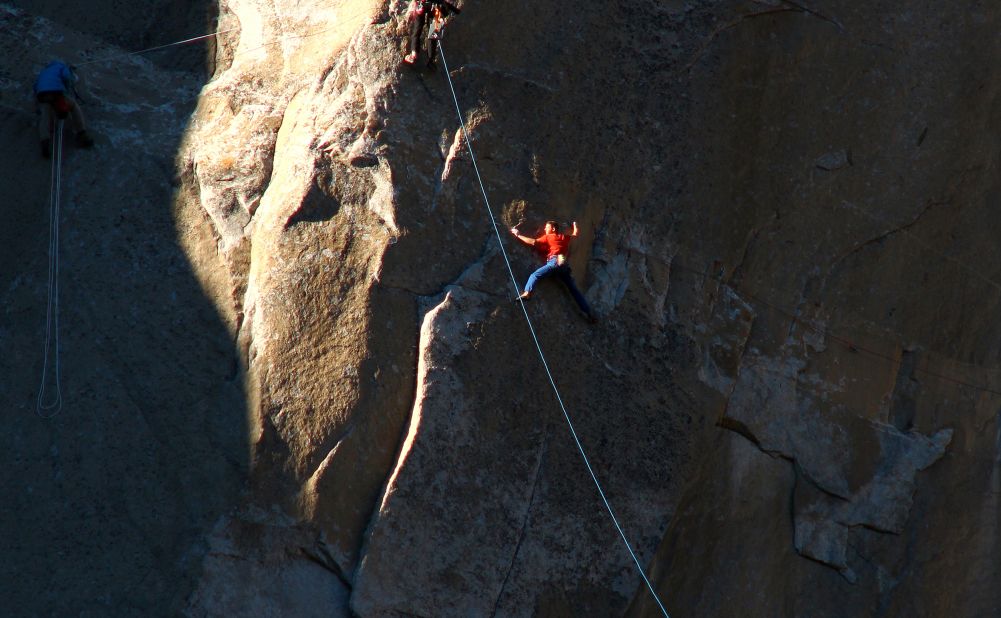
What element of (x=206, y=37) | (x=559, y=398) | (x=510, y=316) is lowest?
(x=559, y=398)

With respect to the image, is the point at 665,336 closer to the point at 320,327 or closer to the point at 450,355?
the point at 450,355

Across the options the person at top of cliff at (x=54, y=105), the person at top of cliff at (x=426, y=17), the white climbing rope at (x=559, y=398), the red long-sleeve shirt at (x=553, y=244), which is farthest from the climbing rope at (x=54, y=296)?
the red long-sleeve shirt at (x=553, y=244)

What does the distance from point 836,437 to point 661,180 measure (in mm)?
3204

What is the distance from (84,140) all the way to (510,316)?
4.52m

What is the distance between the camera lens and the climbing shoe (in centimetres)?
1111

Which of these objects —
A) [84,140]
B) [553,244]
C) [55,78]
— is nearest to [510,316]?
[553,244]

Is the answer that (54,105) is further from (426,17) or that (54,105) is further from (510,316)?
(510,316)

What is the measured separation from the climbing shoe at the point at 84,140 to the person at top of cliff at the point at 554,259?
4.21 meters

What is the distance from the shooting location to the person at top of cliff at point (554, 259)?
10281 millimetres

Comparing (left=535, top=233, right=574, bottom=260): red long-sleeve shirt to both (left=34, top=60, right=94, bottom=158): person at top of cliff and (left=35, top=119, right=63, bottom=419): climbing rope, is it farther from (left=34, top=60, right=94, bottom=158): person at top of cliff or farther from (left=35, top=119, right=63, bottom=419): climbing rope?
(left=34, top=60, right=94, bottom=158): person at top of cliff

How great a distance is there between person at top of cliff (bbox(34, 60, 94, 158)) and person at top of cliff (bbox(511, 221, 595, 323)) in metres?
4.31

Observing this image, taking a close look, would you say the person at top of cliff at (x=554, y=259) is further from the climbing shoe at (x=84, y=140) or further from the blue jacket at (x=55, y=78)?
the blue jacket at (x=55, y=78)

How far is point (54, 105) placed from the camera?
1100 cm

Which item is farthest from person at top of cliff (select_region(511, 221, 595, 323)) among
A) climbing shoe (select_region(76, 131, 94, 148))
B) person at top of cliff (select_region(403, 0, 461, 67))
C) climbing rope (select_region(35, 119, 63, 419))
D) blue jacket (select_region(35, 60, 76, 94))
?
blue jacket (select_region(35, 60, 76, 94))
